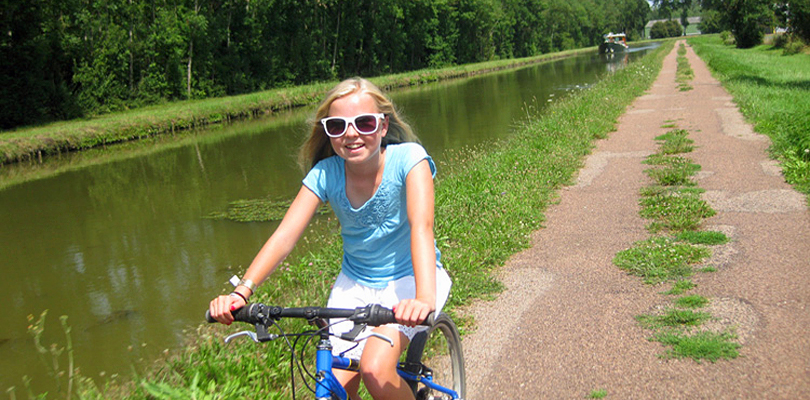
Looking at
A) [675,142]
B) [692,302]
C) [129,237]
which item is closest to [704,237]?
[692,302]

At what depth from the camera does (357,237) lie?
274 cm

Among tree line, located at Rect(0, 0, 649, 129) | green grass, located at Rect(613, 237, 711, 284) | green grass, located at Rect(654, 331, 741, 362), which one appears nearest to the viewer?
green grass, located at Rect(654, 331, 741, 362)

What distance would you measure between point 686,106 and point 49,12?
995 inches

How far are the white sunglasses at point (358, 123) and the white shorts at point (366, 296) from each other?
64 centimetres

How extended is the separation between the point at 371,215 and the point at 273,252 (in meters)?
0.43

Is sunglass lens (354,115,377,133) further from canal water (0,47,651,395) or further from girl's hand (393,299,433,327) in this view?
canal water (0,47,651,395)

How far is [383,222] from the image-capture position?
270 cm

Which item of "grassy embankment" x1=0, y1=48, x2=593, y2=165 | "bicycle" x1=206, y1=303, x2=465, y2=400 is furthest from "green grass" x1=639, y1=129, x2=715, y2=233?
Answer: "grassy embankment" x1=0, y1=48, x2=593, y2=165

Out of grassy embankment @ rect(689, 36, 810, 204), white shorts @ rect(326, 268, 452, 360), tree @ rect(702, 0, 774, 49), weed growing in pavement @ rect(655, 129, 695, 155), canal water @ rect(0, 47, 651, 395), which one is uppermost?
tree @ rect(702, 0, 774, 49)

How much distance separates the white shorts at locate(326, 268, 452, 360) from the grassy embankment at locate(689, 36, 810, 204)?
6.06 m

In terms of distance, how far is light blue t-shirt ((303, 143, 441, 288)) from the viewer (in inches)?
105

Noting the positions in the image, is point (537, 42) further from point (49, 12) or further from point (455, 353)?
point (455, 353)

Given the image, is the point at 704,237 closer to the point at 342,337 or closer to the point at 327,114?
the point at 327,114

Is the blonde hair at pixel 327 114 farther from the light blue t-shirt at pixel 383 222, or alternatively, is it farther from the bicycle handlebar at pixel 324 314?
the bicycle handlebar at pixel 324 314
